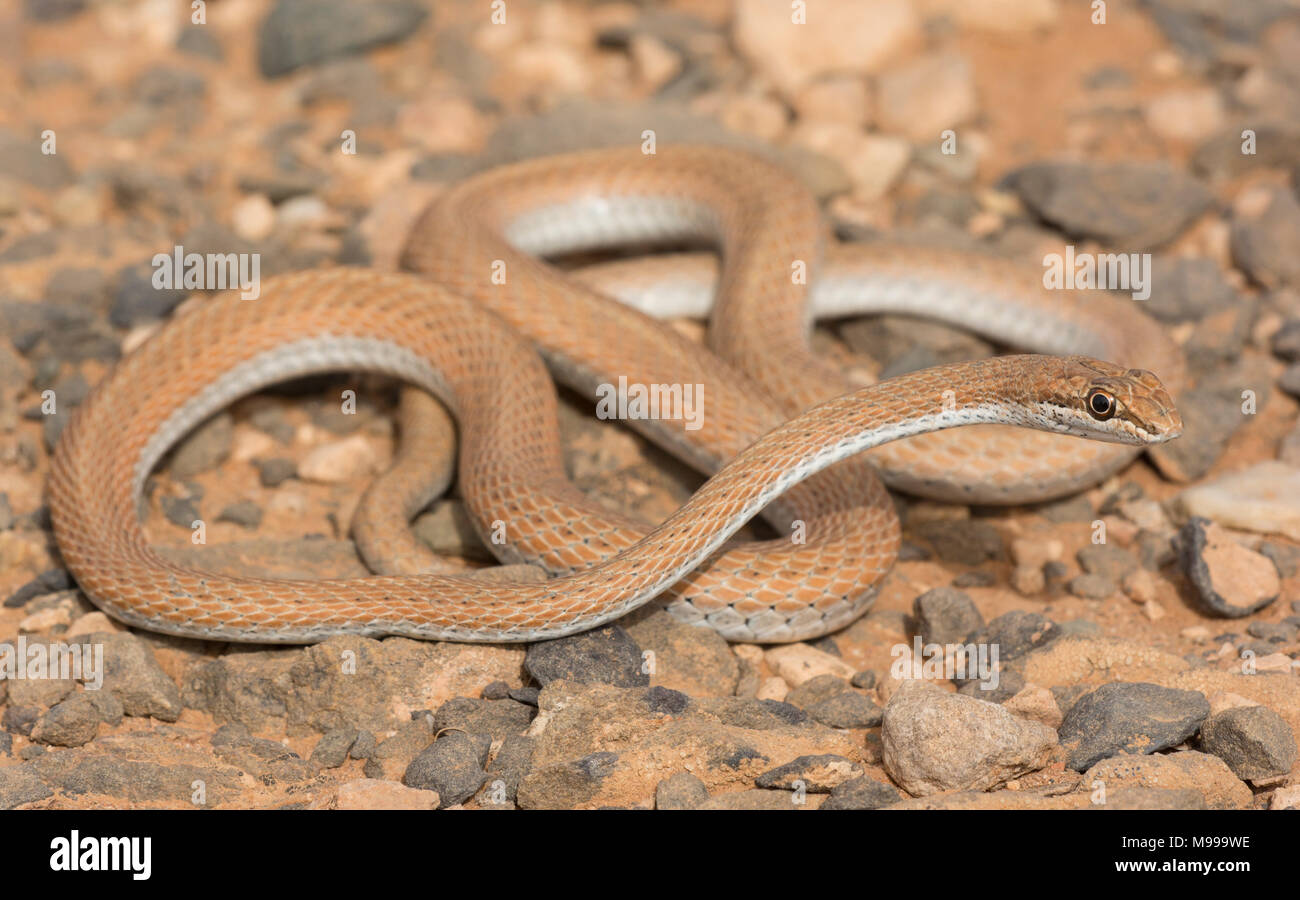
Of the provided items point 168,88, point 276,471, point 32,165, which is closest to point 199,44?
point 168,88

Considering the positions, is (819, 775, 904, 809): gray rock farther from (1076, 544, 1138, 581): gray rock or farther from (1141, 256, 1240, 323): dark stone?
(1141, 256, 1240, 323): dark stone

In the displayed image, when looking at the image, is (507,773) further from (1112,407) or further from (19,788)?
(1112,407)

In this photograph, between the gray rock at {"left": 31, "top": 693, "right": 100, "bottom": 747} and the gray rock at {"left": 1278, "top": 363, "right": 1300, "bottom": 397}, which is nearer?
the gray rock at {"left": 31, "top": 693, "right": 100, "bottom": 747}

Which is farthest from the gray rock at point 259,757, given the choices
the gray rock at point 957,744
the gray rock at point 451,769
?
the gray rock at point 957,744

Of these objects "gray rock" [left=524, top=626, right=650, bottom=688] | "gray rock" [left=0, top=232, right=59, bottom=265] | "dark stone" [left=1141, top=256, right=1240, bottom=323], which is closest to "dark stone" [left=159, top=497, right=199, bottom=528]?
"gray rock" [left=524, top=626, right=650, bottom=688]

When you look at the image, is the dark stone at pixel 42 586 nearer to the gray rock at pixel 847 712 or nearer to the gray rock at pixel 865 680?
the gray rock at pixel 847 712

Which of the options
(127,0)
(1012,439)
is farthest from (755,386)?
(127,0)
